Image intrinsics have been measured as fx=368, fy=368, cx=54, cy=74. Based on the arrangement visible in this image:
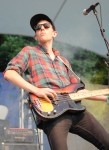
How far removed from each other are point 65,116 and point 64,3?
103 inches

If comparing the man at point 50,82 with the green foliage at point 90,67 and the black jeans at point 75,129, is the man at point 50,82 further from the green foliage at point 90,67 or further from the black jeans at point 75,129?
the green foliage at point 90,67

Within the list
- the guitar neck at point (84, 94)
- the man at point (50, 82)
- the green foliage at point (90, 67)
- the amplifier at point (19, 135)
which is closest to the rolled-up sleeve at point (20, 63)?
the man at point (50, 82)

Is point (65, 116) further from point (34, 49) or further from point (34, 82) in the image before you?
point (34, 49)

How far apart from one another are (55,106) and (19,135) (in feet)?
8.27

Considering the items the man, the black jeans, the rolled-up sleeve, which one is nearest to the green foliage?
the man

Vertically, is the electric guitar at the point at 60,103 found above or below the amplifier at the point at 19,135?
above

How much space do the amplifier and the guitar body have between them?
7.99 ft

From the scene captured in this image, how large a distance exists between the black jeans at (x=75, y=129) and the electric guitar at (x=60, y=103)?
0.04 metres

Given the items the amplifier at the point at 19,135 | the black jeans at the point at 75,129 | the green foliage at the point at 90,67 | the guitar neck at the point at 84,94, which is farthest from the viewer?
the green foliage at the point at 90,67

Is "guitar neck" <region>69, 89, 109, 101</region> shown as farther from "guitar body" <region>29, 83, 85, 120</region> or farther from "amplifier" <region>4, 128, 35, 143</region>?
"amplifier" <region>4, 128, 35, 143</region>

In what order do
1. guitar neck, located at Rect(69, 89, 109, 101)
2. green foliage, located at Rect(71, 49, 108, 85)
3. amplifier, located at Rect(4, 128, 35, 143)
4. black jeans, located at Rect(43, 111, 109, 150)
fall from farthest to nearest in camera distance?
green foliage, located at Rect(71, 49, 108, 85) < amplifier, located at Rect(4, 128, 35, 143) < guitar neck, located at Rect(69, 89, 109, 101) < black jeans, located at Rect(43, 111, 109, 150)

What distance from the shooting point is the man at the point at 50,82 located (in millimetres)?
1987

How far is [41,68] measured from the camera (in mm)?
2170

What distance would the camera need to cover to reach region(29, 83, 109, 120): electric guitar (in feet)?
6.48
